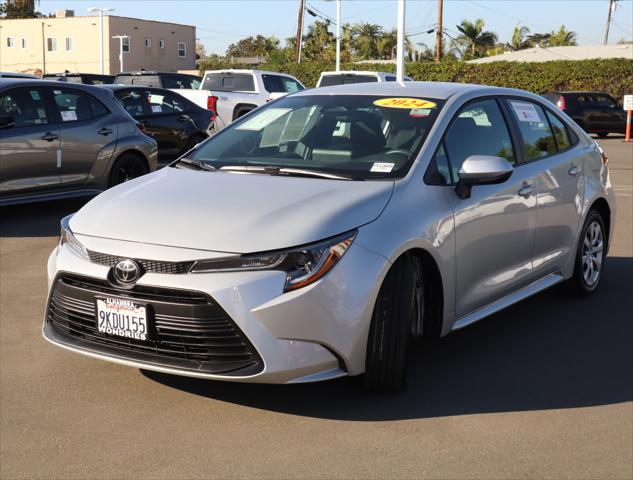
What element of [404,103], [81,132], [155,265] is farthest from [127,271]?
[81,132]

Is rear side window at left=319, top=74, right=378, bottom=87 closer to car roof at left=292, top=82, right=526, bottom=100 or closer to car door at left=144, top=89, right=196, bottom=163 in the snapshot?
car door at left=144, top=89, right=196, bottom=163

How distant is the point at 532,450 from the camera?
A: 4.07 meters

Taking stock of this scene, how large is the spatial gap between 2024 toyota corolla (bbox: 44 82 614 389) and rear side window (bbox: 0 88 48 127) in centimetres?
480

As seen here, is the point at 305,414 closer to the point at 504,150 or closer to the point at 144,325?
the point at 144,325

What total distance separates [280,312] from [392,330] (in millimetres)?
653

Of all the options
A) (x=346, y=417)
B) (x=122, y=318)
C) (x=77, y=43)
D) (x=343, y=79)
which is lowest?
(x=346, y=417)

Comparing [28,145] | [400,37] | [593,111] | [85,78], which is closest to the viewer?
[28,145]

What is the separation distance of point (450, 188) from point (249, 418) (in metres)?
1.72

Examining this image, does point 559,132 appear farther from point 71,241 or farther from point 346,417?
point 71,241

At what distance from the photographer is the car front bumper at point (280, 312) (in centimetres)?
408

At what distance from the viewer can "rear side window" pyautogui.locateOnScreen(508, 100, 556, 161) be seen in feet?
20.4

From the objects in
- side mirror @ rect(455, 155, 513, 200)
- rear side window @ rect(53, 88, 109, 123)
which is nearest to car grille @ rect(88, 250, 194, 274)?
side mirror @ rect(455, 155, 513, 200)

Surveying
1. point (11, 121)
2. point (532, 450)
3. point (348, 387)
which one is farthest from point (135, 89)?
point (532, 450)

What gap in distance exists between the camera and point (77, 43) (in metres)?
68.1
